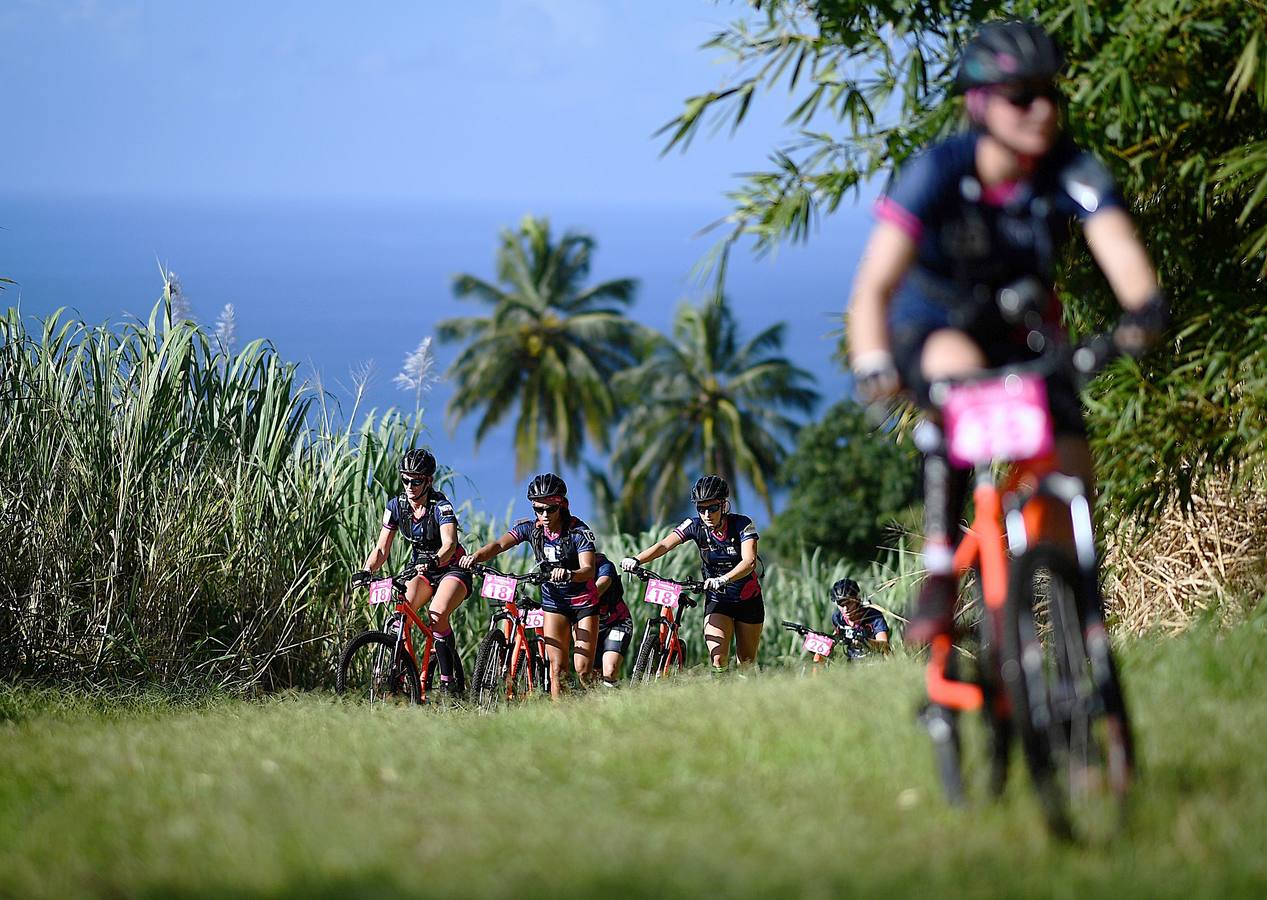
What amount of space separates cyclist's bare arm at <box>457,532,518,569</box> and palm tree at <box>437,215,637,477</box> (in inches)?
1891

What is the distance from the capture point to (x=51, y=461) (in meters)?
9.48

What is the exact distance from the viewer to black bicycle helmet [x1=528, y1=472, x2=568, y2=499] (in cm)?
1029

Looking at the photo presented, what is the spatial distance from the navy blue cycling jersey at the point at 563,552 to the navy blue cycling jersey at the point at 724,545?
2.78 ft

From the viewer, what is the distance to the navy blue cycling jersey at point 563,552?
10.3m

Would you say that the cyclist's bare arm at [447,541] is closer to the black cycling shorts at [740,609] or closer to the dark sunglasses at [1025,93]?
the black cycling shorts at [740,609]

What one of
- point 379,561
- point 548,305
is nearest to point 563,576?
point 379,561

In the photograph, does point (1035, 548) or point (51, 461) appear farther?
point (51, 461)

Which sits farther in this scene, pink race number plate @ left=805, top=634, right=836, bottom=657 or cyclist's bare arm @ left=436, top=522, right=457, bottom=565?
pink race number plate @ left=805, top=634, right=836, bottom=657

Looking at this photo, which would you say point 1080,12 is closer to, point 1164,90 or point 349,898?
point 1164,90

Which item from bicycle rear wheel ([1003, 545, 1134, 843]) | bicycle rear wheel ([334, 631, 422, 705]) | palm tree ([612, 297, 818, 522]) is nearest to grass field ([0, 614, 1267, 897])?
bicycle rear wheel ([1003, 545, 1134, 843])

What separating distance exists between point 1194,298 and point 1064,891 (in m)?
5.03

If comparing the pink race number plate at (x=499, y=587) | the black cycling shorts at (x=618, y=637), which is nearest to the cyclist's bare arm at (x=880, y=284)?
the pink race number plate at (x=499, y=587)

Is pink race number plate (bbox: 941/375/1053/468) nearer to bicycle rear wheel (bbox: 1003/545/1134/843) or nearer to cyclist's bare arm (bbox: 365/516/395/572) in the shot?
bicycle rear wheel (bbox: 1003/545/1134/843)

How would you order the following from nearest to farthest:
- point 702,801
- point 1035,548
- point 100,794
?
point 1035,548
point 702,801
point 100,794
